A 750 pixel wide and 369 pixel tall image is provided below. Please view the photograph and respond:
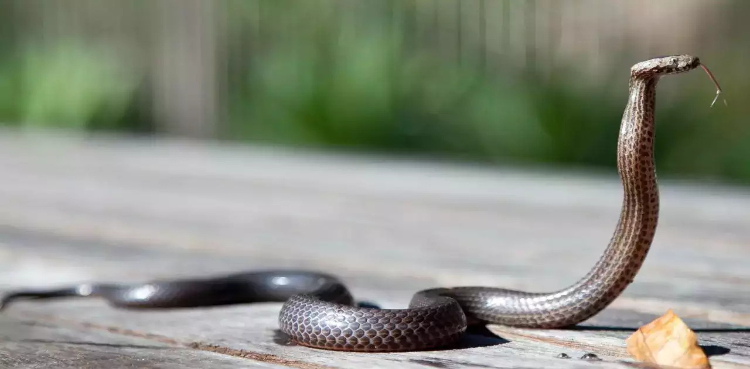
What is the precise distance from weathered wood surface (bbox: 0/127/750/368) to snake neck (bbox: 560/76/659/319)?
0.12 meters

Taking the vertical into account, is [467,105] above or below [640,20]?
below

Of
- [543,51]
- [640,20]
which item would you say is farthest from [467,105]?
[640,20]

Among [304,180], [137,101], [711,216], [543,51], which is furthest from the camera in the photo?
[137,101]

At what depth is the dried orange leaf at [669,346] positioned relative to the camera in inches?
84.2

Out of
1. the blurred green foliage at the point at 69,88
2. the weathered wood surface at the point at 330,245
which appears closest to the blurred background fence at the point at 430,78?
the blurred green foliage at the point at 69,88

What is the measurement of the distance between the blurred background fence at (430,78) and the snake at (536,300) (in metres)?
5.43

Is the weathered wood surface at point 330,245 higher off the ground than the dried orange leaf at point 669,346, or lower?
lower

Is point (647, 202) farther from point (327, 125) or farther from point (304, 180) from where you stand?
point (327, 125)

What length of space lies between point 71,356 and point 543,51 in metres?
6.60

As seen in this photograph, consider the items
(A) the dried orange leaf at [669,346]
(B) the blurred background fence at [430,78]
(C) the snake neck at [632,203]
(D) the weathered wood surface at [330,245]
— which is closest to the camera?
(A) the dried orange leaf at [669,346]

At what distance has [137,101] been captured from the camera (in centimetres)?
1121

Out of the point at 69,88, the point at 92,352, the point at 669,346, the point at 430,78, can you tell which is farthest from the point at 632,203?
the point at 69,88

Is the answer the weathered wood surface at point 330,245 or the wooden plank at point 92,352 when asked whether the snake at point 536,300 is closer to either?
the weathered wood surface at point 330,245

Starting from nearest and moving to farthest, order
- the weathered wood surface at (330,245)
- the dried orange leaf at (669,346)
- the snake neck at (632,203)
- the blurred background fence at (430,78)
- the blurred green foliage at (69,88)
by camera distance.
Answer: the dried orange leaf at (669,346) → the snake neck at (632,203) → the weathered wood surface at (330,245) → the blurred background fence at (430,78) → the blurred green foliage at (69,88)
